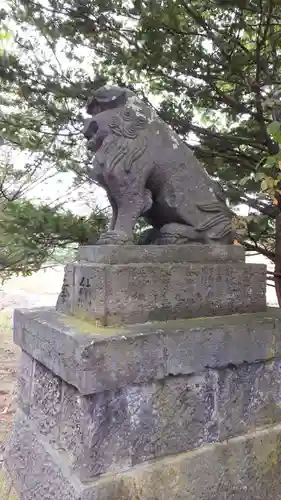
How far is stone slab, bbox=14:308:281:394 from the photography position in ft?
5.20

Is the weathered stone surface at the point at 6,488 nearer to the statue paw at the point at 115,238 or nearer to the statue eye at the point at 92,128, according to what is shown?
the statue paw at the point at 115,238

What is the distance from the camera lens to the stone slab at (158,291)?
1792mm

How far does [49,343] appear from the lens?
1824 millimetres

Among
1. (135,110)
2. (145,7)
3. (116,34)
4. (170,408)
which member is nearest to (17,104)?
(116,34)

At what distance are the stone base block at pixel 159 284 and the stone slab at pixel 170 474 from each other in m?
0.64

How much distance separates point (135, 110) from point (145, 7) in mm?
1564

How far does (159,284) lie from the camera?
1899 mm

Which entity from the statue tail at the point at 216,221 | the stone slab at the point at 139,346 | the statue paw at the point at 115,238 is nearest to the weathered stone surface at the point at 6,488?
the stone slab at the point at 139,346

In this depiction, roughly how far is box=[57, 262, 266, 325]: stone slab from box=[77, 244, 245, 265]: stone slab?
0.15 feet

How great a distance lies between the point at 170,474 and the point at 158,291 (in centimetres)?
82

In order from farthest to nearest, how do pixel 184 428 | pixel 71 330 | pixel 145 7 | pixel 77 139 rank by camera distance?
pixel 77 139, pixel 145 7, pixel 184 428, pixel 71 330

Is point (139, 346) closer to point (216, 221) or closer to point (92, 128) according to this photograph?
point (216, 221)

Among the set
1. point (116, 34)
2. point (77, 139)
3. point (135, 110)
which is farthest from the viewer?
point (77, 139)

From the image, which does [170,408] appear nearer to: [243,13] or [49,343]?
[49,343]
